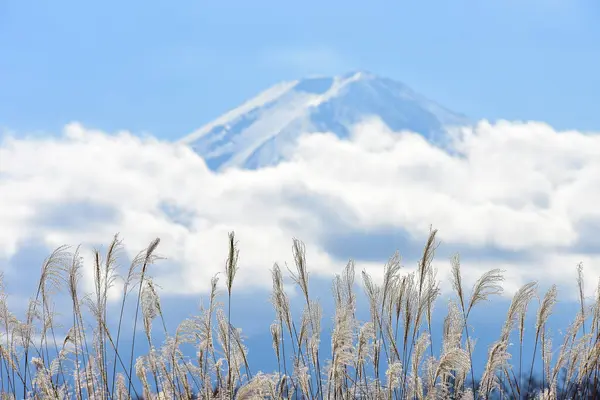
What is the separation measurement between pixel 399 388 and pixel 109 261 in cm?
258

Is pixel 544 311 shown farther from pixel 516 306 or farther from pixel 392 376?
pixel 392 376

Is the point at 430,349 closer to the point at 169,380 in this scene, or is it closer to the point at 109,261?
the point at 169,380

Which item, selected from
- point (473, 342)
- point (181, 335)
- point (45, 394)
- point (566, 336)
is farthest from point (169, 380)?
point (566, 336)

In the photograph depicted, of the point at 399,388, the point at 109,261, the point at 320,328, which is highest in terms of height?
the point at 109,261

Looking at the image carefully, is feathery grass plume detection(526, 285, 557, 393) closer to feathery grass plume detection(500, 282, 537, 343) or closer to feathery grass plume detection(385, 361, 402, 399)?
feathery grass plume detection(500, 282, 537, 343)

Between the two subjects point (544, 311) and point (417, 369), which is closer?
point (417, 369)

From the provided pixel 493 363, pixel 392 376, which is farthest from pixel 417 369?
pixel 493 363

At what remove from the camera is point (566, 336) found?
22.8 feet

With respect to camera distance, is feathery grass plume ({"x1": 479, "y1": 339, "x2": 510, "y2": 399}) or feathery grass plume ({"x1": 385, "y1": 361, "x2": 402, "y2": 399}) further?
feathery grass plume ({"x1": 479, "y1": 339, "x2": 510, "y2": 399})

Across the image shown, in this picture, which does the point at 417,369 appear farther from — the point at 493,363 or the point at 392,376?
the point at 493,363

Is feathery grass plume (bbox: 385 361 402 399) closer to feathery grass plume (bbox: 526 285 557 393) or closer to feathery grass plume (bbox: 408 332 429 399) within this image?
feathery grass plume (bbox: 408 332 429 399)

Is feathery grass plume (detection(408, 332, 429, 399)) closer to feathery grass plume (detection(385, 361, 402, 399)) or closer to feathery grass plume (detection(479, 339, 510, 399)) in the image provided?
feathery grass plume (detection(385, 361, 402, 399))

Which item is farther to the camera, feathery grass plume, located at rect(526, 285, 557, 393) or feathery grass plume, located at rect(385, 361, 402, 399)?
feathery grass plume, located at rect(526, 285, 557, 393)

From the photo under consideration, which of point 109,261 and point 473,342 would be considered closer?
point 109,261
